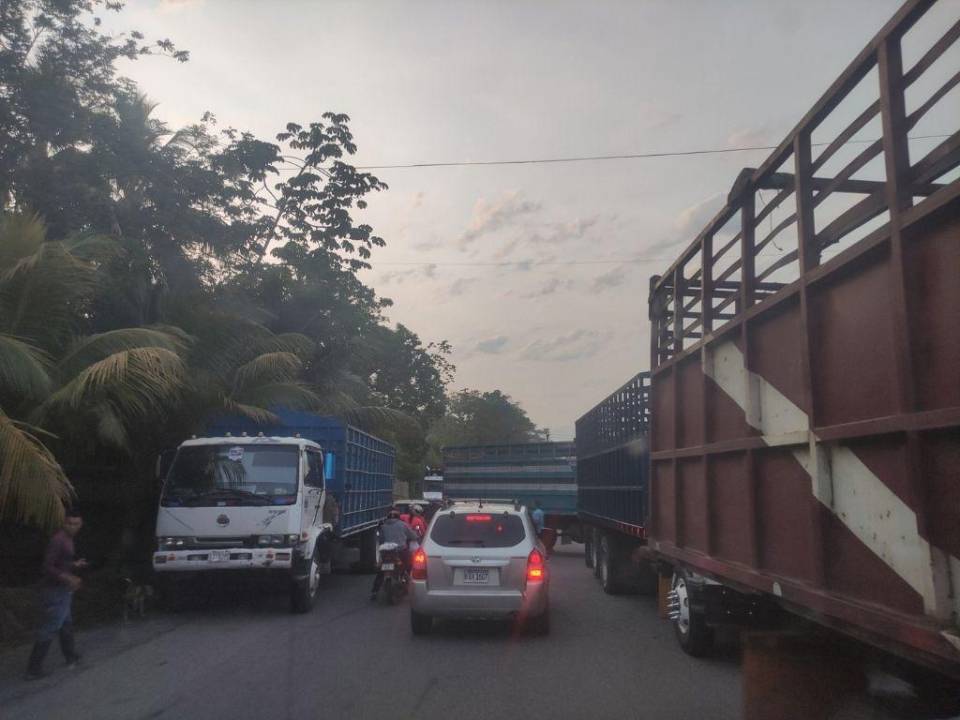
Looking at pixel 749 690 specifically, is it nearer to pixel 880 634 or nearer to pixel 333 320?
pixel 880 634

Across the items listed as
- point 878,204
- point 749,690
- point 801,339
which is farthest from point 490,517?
point 878,204

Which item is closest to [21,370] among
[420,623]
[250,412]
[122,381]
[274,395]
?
[122,381]

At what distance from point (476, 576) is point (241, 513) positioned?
11.9 ft

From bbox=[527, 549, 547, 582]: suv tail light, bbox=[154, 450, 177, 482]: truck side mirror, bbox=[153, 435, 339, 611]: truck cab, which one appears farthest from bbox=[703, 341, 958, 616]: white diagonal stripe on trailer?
bbox=[154, 450, 177, 482]: truck side mirror

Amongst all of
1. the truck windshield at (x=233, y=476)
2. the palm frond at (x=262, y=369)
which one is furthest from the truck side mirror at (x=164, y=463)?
the palm frond at (x=262, y=369)

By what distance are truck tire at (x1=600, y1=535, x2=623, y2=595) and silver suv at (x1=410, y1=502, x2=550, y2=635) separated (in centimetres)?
407

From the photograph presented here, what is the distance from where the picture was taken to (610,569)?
46.1 ft

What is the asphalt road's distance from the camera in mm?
6691

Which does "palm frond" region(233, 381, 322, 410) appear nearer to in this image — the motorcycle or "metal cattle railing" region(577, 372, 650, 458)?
the motorcycle

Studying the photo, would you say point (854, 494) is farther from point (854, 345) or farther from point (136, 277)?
point (136, 277)

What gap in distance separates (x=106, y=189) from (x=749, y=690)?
57.3ft

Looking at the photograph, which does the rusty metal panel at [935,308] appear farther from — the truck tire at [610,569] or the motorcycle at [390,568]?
the truck tire at [610,569]

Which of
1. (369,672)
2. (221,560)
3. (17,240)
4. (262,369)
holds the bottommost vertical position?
(369,672)

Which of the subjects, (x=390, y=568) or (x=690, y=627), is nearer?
(x=690, y=627)
